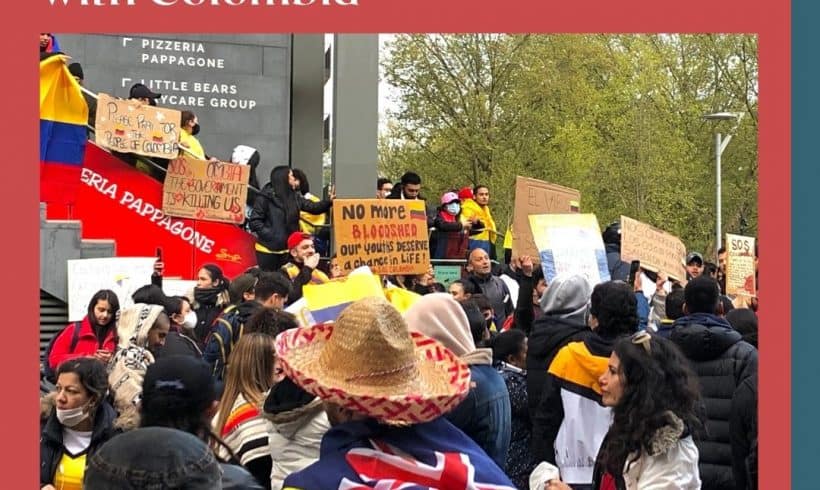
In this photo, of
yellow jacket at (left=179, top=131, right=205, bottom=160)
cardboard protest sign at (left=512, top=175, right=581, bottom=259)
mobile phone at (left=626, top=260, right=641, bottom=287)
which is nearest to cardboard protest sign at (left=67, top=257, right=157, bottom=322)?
yellow jacket at (left=179, top=131, right=205, bottom=160)

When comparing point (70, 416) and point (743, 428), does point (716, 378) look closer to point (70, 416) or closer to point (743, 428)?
point (743, 428)

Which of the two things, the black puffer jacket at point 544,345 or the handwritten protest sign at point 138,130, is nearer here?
the black puffer jacket at point 544,345

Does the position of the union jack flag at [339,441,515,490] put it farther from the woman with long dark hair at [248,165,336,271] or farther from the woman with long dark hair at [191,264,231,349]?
the woman with long dark hair at [248,165,336,271]

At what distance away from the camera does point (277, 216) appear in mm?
12391

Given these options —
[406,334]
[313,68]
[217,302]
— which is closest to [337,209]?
[217,302]

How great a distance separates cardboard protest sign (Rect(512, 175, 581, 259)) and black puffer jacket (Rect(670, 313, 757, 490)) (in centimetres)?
481

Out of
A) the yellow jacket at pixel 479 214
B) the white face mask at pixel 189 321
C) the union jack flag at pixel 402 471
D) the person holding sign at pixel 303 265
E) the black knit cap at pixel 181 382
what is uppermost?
the yellow jacket at pixel 479 214

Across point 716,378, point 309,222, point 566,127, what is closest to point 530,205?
point 309,222

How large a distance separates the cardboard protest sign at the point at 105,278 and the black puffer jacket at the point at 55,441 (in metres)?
5.46

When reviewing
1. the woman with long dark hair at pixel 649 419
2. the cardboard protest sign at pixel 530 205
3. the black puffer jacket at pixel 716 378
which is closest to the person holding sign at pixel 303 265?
the cardboard protest sign at pixel 530 205

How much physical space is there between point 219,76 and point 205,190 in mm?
6463

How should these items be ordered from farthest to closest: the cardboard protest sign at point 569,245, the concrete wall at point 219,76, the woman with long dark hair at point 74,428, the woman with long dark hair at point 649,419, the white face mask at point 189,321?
the concrete wall at point 219,76 < the cardboard protest sign at point 569,245 < the white face mask at point 189,321 < the woman with long dark hair at point 74,428 < the woman with long dark hair at point 649,419

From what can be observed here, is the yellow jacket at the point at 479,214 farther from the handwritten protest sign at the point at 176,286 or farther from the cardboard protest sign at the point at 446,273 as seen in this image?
the handwritten protest sign at the point at 176,286

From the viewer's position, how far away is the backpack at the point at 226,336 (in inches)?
258
